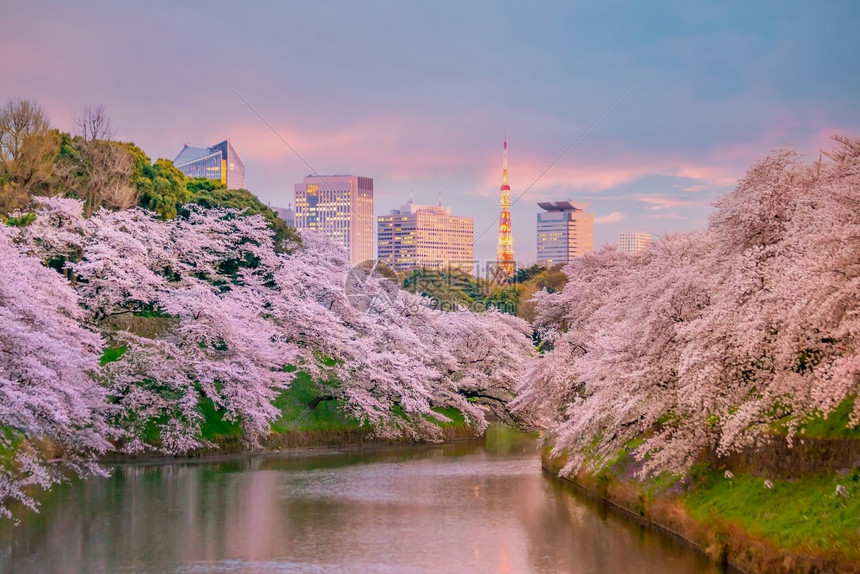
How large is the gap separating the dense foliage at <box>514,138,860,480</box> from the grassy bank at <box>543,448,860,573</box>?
3.80ft

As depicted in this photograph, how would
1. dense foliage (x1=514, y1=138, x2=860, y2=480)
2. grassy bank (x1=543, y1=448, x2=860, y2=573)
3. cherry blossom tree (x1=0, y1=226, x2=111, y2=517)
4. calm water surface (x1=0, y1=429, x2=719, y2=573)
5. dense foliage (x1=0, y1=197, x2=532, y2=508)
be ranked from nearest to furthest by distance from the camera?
1. grassy bank (x1=543, y1=448, x2=860, y2=573)
2. dense foliage (x1=514, y1=138, x2=860, y2=480)
3. calm water surface (x1=0, y1=429, x2=719, y2=573)
4. cherry blossom tree (x1=0, y1=226, x2=111, y2=517)
5. dense foliage (x1=0, y1=197, x2=532, y2=508)

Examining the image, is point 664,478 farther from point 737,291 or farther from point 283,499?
point 283,499

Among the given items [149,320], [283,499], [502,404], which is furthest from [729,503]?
[502,404]

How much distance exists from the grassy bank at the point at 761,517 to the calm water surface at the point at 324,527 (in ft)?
2.56

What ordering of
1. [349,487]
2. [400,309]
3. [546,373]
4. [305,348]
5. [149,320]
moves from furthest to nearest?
[400,309] < [305,348] < [149,320] < [546,373] < [349,487]

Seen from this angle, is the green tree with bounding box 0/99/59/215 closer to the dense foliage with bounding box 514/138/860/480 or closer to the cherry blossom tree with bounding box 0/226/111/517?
the cherry blossom tree with bounding box 0/226/111/517

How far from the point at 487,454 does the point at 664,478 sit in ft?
81.6

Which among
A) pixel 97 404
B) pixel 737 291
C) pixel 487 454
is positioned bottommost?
pixel 487 454

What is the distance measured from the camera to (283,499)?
1280 inches

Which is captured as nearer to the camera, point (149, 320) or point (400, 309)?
point (149, 320)

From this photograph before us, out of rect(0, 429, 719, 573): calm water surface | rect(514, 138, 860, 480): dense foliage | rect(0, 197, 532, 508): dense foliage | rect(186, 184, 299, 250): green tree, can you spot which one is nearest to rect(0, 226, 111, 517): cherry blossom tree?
rect(0, 197, 532, 508): dense foliage

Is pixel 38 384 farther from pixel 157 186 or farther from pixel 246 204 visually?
pixel 246 204

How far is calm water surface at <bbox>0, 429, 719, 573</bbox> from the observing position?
22.8 metres

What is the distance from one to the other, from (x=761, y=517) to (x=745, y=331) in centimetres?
418
